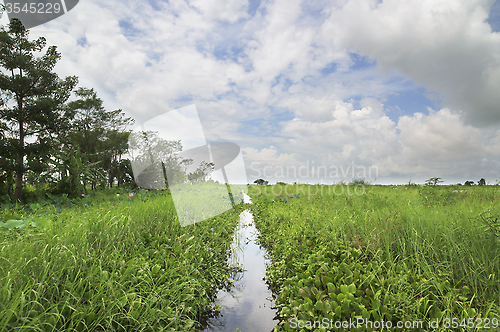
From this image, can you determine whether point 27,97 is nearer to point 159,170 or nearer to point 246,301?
point 159,170

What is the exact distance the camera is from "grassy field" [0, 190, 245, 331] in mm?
2264

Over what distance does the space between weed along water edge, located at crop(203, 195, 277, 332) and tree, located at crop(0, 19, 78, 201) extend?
1056cm

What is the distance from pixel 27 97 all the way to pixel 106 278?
1272cm

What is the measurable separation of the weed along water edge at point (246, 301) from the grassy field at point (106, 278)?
228mm

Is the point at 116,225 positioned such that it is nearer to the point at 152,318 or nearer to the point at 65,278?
the point at 65,278

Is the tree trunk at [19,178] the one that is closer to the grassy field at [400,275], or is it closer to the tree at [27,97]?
the tree at [27,97]

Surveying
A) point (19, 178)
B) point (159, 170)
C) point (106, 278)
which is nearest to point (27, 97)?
point (19, 178)

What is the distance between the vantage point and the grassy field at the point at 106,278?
226 centimetres

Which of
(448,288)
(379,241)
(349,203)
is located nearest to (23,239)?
(379,241)

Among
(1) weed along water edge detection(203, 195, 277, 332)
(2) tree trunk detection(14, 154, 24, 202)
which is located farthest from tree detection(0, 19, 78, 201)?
(1) weed along water edge detection(203, 195, 277, 332)

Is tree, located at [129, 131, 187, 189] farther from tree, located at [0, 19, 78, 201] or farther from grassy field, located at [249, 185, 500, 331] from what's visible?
grassy field, located at [249, 185, 500, 331]

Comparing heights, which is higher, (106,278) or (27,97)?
(27,97)

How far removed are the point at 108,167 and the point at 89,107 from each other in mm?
6875

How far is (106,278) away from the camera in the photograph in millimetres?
2715
